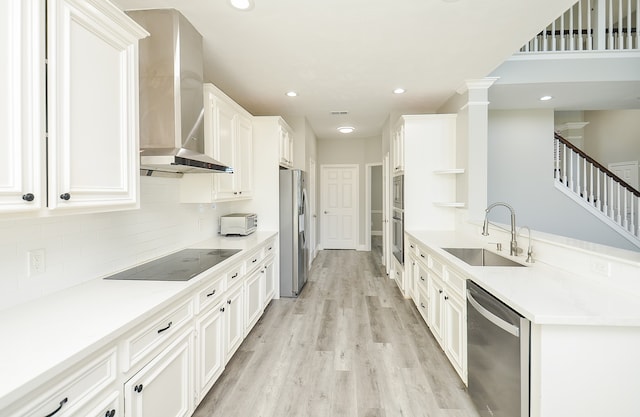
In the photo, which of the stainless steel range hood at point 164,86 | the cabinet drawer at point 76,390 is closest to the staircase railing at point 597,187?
the stainless steel range hood at point 164,86

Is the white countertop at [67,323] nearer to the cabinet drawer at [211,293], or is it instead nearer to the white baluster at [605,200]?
the cabinet drawer at [211,293]

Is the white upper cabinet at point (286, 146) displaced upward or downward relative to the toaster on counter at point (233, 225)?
upward

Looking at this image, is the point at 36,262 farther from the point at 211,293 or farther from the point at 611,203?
the point at 611,203

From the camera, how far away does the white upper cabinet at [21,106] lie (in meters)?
0.99

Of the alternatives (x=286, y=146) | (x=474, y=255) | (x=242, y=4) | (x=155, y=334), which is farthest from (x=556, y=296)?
(x=286, y=146)

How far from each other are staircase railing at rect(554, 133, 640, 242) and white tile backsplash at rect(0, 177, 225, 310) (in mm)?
5319

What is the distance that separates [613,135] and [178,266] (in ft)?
26.0

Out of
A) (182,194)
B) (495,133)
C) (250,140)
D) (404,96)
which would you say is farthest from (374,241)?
(182,194)

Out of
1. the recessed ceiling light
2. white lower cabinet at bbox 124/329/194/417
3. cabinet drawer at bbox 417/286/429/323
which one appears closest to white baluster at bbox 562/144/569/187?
cabinet drawer at bbox 417/286/429/323

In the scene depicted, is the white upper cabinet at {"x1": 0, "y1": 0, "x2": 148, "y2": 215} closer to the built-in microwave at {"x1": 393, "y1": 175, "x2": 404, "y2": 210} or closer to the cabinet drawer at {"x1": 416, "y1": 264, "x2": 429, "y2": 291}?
the cabinet drawer at {"x1": 416, "y1": 264, "x2": 429, "y2": 291}

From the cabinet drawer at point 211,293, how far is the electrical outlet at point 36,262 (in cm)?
74

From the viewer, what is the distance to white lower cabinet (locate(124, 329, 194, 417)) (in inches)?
50.3

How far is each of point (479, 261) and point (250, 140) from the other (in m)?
2.82

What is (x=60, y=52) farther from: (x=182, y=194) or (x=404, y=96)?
(x=404, y=96)
